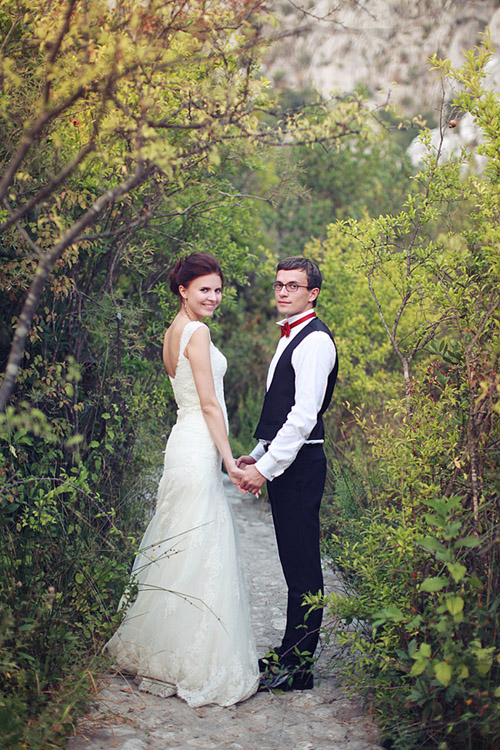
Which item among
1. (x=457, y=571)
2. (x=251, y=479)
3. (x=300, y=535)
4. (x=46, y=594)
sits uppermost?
(x=251, y=479)

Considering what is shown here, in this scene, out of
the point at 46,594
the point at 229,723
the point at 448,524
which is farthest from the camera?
the point at 229,723

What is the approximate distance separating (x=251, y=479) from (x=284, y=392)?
509 millimetres

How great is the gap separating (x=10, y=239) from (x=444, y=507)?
2.80 metres

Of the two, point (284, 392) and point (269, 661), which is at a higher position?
point (284, 392)

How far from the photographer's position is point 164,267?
5848mm

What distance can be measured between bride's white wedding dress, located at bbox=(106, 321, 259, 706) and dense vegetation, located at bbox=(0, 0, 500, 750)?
20 cm

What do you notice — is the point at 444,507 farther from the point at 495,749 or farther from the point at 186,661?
the point at 186,661

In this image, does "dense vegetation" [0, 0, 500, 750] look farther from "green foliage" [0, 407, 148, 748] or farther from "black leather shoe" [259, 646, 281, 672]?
"black leather shoe" [259, 646, 281, 672]

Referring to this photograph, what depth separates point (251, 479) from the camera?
3.84 m

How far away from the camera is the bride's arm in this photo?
3.92 m

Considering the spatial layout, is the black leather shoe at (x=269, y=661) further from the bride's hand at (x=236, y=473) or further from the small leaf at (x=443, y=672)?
the small leaf at (x=443, y=672)

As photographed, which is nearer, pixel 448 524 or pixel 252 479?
pixel 448 524

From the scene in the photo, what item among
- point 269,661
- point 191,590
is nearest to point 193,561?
point 191,590

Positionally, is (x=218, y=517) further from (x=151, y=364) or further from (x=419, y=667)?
(x=151, y=364)
